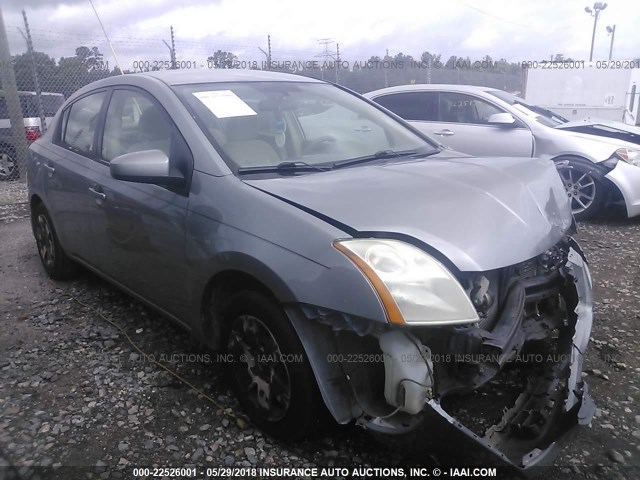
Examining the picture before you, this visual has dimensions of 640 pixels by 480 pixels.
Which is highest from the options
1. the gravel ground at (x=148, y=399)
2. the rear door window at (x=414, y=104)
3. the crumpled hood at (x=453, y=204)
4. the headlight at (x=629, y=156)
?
the rear door window at (x=414, y=104)

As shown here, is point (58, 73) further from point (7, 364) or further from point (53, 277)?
point (7, 364)

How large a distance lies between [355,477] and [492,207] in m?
1.26

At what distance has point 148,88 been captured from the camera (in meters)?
3.03

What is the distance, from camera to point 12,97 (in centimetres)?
858

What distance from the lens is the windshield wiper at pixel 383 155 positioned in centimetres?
274

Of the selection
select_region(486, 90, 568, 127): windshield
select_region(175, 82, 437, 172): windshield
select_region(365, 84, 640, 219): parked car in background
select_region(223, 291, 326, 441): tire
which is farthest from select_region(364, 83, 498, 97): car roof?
select_region(223, 291, 326, 441): tire

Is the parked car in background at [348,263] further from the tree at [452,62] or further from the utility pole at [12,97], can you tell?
the tree at [452,62]

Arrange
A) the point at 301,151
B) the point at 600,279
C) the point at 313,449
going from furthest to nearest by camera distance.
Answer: the point at 600,279 < the point at 301,151 < the point at 313,449

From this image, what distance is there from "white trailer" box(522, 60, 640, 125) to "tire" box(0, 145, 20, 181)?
13895 millimetres

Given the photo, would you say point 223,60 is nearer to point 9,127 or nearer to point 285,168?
point 9,127

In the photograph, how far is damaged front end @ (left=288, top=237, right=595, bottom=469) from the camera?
72.9 inches

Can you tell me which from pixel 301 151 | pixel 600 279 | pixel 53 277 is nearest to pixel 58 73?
pixel 53 277

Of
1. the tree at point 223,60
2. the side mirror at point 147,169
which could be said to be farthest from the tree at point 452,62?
the side mirror at point 147,169

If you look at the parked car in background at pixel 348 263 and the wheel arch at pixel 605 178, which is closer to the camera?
the parked car in background at pixel 348 263
